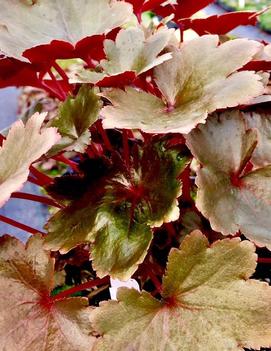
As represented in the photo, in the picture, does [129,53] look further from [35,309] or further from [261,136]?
[35,309]

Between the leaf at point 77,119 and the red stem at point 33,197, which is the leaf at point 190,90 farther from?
the red stem at point 33,197

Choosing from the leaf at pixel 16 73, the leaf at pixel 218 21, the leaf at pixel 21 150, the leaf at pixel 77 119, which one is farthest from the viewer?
the leaf at pixel 218 21

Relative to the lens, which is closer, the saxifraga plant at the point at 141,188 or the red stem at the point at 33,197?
the saxifraga plant at the point at 141,188

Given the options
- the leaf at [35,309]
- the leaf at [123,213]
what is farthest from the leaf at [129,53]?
the leaf at [35,309]

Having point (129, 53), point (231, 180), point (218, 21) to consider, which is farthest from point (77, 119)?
point (218, 21)

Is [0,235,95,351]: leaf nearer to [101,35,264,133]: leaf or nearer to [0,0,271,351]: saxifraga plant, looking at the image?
[0,0,271,351]: saxifraga plant

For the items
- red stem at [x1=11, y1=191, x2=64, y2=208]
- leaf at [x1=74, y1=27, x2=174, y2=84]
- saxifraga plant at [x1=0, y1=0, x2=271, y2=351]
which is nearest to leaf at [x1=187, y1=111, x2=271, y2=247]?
saxifraga plant at [x1=0, y1=0, x2=271, y2=351]

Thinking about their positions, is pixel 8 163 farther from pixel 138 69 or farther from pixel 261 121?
pixel 261 121
